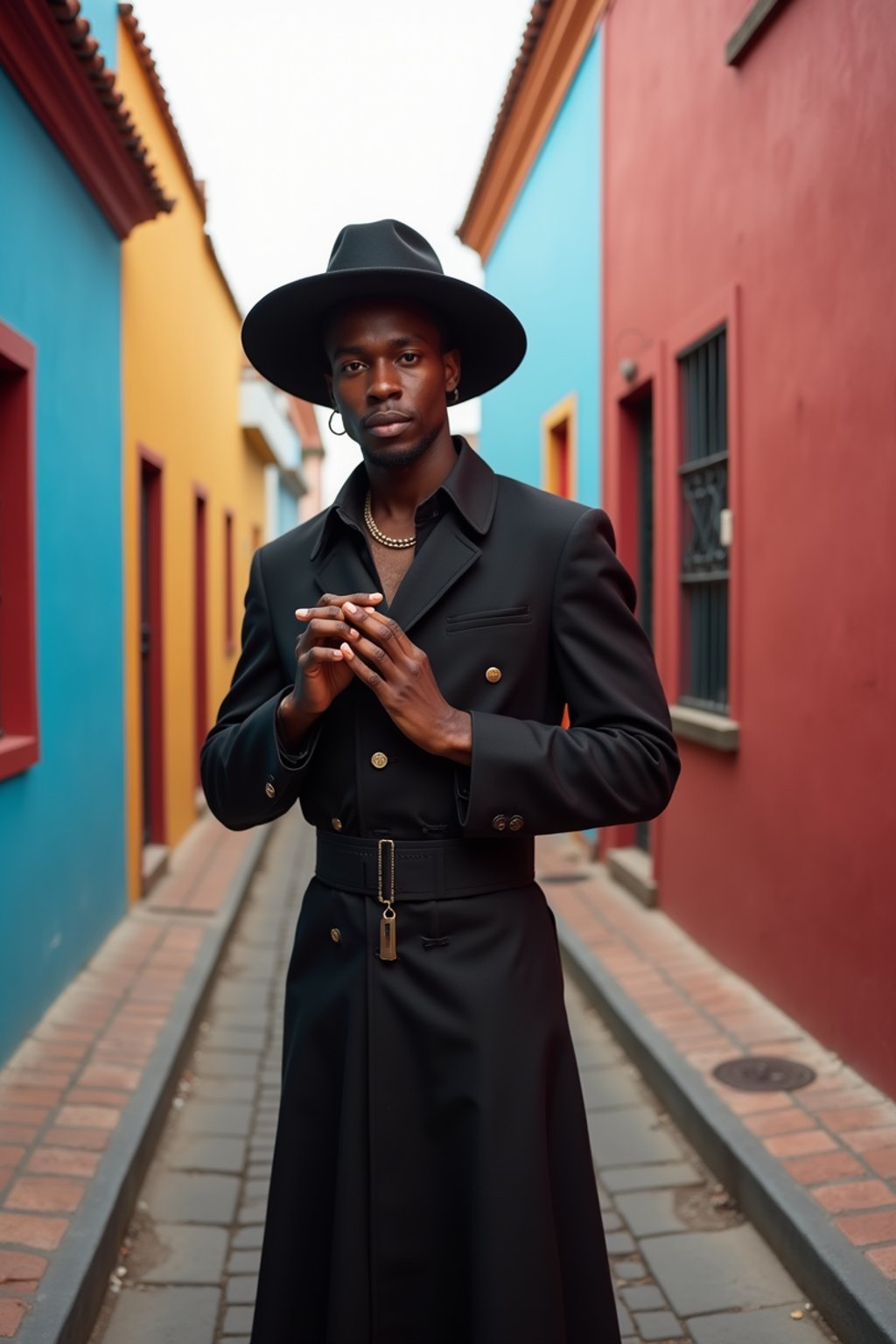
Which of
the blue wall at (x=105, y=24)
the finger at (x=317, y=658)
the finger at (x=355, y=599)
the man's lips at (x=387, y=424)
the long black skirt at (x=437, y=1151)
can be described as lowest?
the long black skirt at (x=437, y=1151)

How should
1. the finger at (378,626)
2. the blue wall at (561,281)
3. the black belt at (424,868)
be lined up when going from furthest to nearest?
1. the blue wall at (561,281)
2. the black belt at (424,868)
3. the finger at (378,626)

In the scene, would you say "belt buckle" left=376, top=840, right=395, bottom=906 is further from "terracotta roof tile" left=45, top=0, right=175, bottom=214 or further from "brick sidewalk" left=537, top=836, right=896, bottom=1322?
"terracotta roof tile" left=45, top=0, right=175, bottom=214

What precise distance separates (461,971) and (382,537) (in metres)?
0.77

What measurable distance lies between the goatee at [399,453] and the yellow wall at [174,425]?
17.8 feet

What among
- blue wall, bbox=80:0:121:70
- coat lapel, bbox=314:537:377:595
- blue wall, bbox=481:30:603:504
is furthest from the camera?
blue wall, bbox=481:30:603:504

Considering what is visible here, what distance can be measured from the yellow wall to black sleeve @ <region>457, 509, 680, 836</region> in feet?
18.1

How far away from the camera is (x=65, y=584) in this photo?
599 cm

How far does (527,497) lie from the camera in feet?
7.76

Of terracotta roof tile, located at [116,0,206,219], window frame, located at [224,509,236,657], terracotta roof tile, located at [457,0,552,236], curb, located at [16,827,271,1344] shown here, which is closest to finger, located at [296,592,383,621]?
curb, located at [16,827,271,1344]

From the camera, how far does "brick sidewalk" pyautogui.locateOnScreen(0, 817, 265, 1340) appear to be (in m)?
3.32

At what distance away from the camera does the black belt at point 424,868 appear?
7.32ft

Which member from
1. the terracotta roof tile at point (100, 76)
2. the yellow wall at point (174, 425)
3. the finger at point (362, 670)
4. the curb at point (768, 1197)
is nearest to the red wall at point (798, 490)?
the curb at point (768, 1197)

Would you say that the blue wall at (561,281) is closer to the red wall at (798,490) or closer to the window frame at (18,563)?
the red wall at (798,490)

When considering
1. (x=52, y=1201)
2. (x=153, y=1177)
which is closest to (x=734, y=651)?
(x=153, y=1177)
